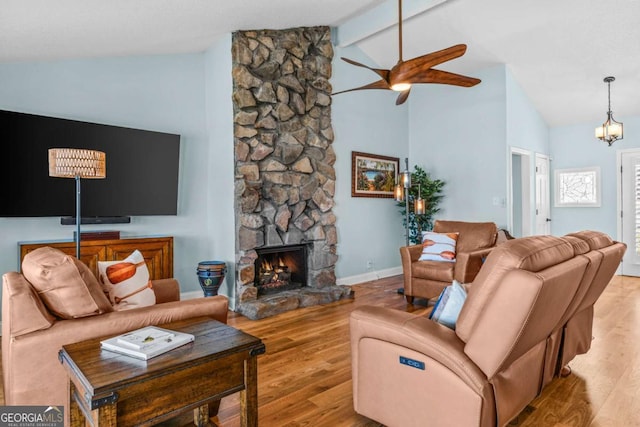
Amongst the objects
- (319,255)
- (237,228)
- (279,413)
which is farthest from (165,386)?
(319,255)

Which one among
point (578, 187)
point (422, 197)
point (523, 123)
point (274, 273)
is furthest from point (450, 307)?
point (578, 187)

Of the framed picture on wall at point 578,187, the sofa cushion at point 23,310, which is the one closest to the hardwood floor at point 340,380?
the sofa cushion at point 23,310

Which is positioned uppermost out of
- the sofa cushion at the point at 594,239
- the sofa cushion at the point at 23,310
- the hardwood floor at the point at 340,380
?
the sofa cushion at the point at 594,239

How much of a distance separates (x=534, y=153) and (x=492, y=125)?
1302 mm

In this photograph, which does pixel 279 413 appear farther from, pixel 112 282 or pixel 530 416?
pixel 530 416

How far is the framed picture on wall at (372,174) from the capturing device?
18.9 ft

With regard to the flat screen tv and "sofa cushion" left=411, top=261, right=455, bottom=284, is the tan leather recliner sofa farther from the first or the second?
the flat screen tv

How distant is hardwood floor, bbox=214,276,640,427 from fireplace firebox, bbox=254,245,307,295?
0.68 metres

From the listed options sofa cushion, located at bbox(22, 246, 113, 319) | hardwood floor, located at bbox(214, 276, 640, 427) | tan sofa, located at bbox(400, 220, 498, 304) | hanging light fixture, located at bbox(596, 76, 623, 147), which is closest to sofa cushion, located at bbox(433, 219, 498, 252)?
tan sofa, located at bbox(400, 220, 498, 304)

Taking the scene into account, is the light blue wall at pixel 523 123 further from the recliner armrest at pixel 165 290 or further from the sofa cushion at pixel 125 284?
the sofa cushion at pixel 125 284

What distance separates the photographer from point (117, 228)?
→ 4.15 m

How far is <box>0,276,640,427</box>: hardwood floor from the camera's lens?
7.02 feet

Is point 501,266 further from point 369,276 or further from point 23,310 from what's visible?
point 369,276

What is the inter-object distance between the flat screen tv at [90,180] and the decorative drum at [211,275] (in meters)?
0.76
